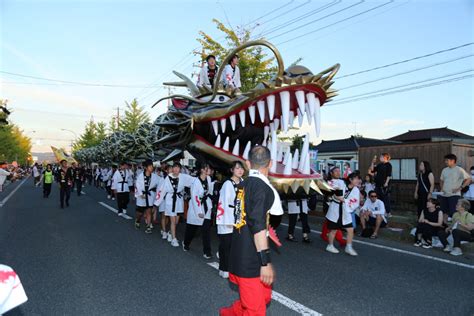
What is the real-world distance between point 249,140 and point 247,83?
1141cm

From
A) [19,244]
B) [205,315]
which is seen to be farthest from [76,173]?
[205,315]

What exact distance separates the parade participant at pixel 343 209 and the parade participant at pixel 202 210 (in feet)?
7.18

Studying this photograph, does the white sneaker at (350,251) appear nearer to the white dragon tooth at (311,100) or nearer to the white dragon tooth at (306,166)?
the white dragon tooth at (306,166)

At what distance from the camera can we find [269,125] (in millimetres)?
5316

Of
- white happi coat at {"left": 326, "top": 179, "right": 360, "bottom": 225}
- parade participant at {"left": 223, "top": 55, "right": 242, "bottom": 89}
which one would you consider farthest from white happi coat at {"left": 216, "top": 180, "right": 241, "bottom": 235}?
white happi coat at {"left": 326, "top": 179, "right": 360, "bottom": 225}

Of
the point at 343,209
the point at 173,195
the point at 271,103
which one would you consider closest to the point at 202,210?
the point at 173,195

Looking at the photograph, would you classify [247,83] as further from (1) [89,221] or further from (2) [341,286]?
(2) [341,286]

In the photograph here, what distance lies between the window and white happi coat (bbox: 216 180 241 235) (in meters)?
9.27

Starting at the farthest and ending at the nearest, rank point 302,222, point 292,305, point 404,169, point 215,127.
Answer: point 404,169 → point 302,222 → point 215,127 → point 292,305

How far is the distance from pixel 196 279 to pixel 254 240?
2.23 m

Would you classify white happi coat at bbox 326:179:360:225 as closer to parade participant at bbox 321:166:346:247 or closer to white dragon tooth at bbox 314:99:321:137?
parade participant at bbox 321:166:346:247

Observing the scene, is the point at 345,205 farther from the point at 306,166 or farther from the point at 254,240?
the point at 254,240

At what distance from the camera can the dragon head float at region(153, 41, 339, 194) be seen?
445 cm

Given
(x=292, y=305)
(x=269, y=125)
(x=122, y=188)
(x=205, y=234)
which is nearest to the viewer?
(x=292, y=305)
